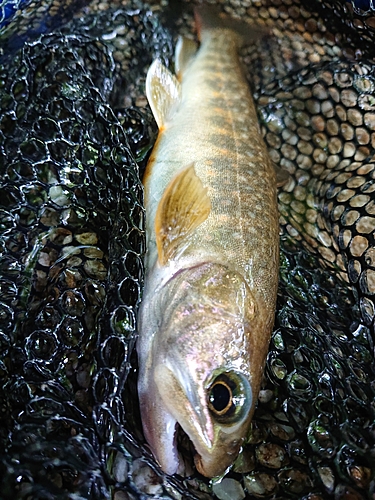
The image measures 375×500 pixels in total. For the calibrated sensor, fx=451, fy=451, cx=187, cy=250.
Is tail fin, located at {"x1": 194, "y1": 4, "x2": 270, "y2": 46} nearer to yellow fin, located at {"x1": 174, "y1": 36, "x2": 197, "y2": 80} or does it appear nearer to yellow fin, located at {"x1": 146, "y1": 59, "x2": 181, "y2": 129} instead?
yellow fin, located at {"x1": 174, "y1": 36, "x2": 197, "y2": 80}

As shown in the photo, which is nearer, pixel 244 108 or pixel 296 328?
pixel 296 328

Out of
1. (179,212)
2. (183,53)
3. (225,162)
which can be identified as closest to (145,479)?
(179,212)

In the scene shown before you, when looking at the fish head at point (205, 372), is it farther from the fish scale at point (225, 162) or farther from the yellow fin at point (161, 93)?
the yellow fin at point (161, 93)

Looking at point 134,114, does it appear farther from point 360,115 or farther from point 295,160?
point 360,115

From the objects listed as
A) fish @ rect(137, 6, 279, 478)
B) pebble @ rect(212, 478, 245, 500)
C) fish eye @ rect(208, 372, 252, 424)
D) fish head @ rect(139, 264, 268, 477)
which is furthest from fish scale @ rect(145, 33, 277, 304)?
pebble @ rect(212, 478, 245, 500)

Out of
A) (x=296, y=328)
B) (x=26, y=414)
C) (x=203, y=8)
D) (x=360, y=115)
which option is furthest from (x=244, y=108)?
(x=26, y=414)

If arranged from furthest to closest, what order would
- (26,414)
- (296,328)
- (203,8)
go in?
(203,8)
(296,328)
(26,414)
